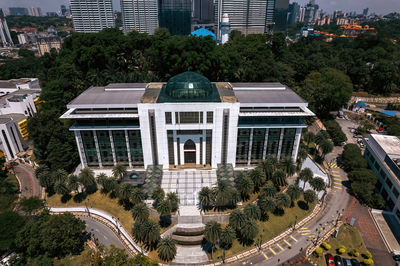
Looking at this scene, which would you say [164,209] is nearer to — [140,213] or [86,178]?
[140,213]

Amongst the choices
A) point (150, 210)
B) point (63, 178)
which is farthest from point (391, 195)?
point (63, 178)

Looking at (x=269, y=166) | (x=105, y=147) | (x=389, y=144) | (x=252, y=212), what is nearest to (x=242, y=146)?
(x=269, y=166)

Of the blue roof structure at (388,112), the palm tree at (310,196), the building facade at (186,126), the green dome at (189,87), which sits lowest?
the blue roof structure at (388,112)

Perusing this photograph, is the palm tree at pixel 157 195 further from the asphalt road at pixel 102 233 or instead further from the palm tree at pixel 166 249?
the asphalt road at pixel 102 233

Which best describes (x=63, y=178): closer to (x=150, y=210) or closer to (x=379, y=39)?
(x=150, y=210)

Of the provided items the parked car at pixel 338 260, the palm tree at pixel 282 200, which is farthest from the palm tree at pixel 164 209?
the parked car at pixel 338 260

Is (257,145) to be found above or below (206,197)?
Result: above
